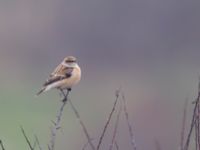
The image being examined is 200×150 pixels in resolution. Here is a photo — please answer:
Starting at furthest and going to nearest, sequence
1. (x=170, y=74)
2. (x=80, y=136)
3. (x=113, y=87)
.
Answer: (x=170, y=74) → (x=113, y=87) → (x=80, y=136)

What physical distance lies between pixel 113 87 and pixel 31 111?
2597mm

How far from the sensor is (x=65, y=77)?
9.95 metres

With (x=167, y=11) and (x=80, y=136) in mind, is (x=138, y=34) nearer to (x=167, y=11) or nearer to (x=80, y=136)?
(x=167, y=11)

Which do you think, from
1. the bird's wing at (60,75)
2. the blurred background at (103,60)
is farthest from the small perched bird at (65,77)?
the blurred background at (103,60)

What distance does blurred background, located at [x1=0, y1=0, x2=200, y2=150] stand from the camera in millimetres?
19609

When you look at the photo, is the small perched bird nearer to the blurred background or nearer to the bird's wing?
the bird's wing

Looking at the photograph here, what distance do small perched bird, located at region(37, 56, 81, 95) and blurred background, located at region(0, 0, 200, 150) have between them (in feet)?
18.1

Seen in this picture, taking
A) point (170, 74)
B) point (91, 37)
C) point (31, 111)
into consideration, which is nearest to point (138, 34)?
point (91, 37)

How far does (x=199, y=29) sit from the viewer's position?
3023 centimetres

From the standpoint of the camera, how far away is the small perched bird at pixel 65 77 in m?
9.79

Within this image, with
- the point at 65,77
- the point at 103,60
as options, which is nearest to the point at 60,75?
the point at 65,77

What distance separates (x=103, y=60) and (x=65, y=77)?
17538 millimetres

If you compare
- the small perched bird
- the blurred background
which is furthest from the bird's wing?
the blurred background

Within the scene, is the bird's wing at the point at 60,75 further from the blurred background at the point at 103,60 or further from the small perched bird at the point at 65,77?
the blurred background at the point at 103,60
